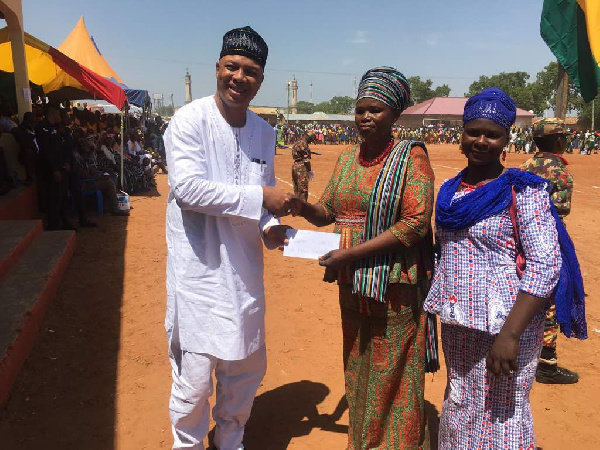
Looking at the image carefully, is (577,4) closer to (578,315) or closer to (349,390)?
(578,315)

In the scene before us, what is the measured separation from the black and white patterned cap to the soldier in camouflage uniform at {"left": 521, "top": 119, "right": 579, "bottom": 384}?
91.3 inches

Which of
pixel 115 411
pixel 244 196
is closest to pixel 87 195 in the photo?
pixel 115 411

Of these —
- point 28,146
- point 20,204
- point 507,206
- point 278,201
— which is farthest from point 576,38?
point 28,146

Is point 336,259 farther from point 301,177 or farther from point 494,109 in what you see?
point 301,177

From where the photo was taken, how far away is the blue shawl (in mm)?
1670

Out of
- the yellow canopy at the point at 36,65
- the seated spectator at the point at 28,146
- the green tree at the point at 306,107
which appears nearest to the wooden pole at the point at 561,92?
the seated spectator at the point at 28,146

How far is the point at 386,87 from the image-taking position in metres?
1.94

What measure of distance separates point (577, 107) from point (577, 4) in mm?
52137

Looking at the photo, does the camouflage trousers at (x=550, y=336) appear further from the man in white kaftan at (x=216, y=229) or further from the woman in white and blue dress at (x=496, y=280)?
the man in white kaftan at (x=216, y=229)

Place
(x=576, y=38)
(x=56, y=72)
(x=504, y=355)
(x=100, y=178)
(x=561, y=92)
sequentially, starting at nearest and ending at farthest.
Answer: (x=504, y=355)
(x=576, y=38)
(x=561, y=92)
(x=100, y=178)
(x=56, y=72)

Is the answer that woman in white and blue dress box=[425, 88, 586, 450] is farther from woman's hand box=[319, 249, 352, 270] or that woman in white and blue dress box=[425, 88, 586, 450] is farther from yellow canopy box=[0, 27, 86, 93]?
yellow canopy box=[0, 27, 86, 93]

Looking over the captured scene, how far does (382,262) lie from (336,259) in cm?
21

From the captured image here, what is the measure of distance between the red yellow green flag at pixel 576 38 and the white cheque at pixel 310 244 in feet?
14.9

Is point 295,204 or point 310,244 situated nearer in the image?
point 310,244
